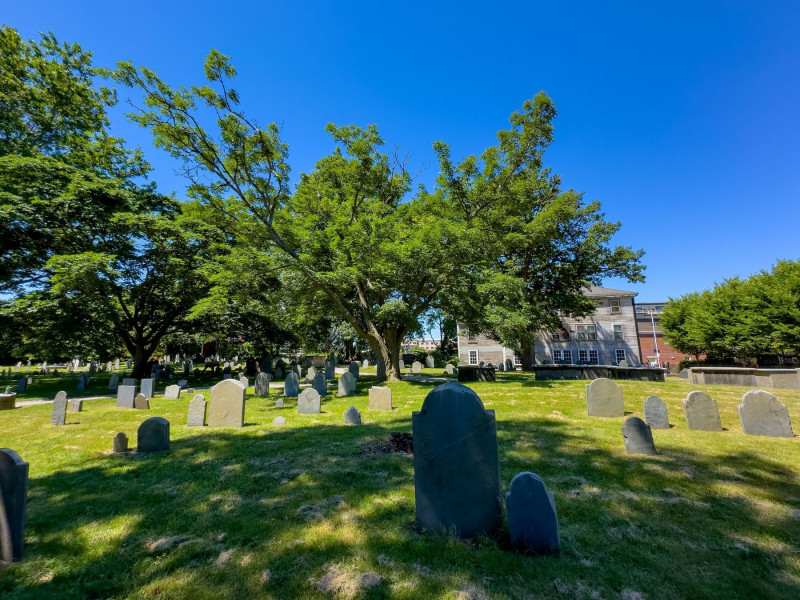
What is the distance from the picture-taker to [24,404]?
551 inches

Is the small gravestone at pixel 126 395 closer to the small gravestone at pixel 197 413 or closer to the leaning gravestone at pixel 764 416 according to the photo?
the small gravestone at pixel 197 413

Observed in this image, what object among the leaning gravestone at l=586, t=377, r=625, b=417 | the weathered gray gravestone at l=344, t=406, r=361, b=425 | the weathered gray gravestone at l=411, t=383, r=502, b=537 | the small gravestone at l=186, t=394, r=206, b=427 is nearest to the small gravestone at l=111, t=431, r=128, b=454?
the small gravestone at l=186, t=394, r=206, b=427

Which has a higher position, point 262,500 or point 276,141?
point 276,141

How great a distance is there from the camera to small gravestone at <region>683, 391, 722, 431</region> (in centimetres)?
786

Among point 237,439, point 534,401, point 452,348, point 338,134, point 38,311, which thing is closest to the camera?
point 237,439

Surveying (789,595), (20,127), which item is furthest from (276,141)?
(789,595)

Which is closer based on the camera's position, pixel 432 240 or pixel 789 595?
pixel 789 595

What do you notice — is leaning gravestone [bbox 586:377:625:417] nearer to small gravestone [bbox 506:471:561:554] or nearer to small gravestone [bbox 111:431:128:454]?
small gravestone [bbox 506:471:561:554]

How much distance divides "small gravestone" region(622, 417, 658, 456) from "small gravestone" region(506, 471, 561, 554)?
155 inches

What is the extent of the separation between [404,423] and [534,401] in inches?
208

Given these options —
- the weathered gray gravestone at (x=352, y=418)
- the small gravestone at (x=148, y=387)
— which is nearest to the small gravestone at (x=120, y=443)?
the weathered gray gravestone at (x=352, y=418)

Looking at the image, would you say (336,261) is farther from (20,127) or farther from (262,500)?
(20,127)

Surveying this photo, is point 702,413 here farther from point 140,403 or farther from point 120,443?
point 140,403

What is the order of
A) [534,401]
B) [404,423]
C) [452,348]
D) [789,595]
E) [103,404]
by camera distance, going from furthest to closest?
[452,348], [103,404], [534,401], [404,423], [789,595]
